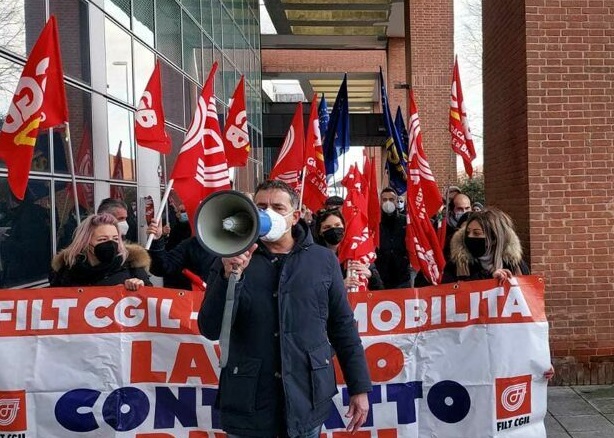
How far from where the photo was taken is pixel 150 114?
20.6 feet

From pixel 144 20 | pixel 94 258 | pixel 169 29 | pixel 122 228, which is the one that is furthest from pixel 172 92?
pixel 94 258

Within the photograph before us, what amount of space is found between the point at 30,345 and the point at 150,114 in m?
2.66

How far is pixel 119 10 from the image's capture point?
340 inches

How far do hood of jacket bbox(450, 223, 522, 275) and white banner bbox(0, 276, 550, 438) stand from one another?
0.27m

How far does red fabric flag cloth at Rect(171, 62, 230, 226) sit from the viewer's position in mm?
5871

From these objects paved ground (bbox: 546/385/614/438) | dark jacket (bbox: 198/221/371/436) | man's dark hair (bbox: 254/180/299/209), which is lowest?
paved ground (bbox: 546/385/614/438)

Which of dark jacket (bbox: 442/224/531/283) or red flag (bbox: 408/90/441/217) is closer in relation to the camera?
dark jacket (bbox: 442/224/531/283)

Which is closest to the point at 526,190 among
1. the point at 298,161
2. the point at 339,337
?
the point at 298,161

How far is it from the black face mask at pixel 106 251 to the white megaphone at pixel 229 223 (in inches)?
75.2

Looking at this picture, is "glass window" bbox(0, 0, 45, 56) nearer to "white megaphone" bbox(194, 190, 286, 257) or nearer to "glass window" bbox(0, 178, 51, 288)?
"glass window" bbox(0, 178, 51, 288)

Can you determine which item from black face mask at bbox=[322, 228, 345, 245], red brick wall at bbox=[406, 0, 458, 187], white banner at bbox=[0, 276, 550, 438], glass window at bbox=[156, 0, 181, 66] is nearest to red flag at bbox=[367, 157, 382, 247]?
black face mask at bbox=[322, 228, 345, 245]

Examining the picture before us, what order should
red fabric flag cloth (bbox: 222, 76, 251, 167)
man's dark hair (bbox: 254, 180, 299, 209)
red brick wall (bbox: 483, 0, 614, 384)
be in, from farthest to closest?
1. red fabric flag cloth (bbox: 222, 76, 251, 167)
2. red brick wall (bbox: 483, 0, 614, 384)
3. man's dark hair (bbox: 254, 180, 299, 209)

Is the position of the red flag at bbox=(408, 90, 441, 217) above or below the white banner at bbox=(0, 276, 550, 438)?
above

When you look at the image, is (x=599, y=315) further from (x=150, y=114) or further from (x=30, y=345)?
(x=30, y=345)
